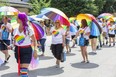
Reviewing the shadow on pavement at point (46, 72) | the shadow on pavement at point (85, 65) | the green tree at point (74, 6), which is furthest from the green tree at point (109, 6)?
the shadow on pavement at point (46, 72)

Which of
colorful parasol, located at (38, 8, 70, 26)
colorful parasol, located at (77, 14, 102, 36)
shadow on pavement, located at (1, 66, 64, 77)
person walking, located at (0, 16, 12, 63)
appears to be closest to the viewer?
shadow on pavement, located at (1, 66, 64, 77)

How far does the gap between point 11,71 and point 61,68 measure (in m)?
1.72

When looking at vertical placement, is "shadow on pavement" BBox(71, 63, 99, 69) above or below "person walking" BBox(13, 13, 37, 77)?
below

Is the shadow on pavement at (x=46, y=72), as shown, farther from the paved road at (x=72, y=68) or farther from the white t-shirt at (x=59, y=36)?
the white t-shirt at (x=59, y=36)

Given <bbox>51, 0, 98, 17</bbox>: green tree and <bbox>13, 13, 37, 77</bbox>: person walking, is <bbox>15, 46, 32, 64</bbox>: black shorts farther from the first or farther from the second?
<bbox>51, 0, 98, 17</bbox>: green tree

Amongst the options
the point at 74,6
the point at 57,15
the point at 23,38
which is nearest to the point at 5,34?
the point at 57,15

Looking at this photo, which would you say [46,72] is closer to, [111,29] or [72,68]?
[72,68]

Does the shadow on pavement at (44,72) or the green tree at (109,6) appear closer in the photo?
the shadow on pavement at (44,72)

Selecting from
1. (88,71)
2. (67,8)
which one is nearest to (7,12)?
(88,71)

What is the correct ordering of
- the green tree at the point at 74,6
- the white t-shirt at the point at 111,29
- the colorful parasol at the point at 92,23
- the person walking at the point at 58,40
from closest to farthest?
1. the person walking at the point at 58,40
2. the colorful parasol at the point at 92,23
3. the white t-shirt at the point at 111,29
4. the green tree at the point at 74,6

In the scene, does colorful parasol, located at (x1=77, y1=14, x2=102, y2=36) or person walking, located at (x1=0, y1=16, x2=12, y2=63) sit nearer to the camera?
person walking, located at (x1=0, y1=16, x2=12, y2=63)

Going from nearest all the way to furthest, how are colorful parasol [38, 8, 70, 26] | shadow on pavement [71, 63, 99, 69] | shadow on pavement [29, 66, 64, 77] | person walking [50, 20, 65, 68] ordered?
shadow on pavement [29, 66, 64, 77], colorful parasol [38, 8, 70, 26], person walking [50, 20, 65, 68], shadow on pavement [71, 63, 99, 69]

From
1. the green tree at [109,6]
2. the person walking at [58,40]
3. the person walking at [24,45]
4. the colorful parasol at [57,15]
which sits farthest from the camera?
the green tree at [109,6]

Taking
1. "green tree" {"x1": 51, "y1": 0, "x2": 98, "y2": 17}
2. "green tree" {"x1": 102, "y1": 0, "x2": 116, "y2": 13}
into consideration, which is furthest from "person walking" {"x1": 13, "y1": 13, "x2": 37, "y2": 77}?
"green tree" {"x1": 102, "y1": 0, "x2": 116, "y2": 13}
